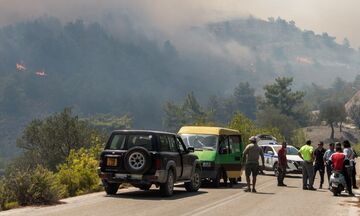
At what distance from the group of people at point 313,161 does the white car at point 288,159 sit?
274 inches

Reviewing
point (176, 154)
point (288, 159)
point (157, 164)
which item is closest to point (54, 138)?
point (288, 159)

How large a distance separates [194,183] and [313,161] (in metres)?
5.55

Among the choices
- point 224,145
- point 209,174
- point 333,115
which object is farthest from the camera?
point 333,115

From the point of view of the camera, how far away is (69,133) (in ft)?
292

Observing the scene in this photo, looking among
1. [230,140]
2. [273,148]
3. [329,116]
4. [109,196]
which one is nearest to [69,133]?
[273,148]

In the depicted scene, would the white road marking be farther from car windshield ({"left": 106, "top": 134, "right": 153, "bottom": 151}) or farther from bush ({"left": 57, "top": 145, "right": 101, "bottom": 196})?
bush ({"left": 57, "top": 145, "right": 101, "bottom": 196})

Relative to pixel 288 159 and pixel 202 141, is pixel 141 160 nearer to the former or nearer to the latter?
pixel 202 141

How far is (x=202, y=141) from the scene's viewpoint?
21438mm

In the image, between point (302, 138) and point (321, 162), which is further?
point (302, 138)

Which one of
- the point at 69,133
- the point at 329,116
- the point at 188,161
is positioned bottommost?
the point at 188,161

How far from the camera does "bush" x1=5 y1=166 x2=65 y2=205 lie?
43.9ft

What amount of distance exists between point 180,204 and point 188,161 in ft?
11.8

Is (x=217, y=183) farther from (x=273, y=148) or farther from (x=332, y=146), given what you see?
(x=273, y=148)

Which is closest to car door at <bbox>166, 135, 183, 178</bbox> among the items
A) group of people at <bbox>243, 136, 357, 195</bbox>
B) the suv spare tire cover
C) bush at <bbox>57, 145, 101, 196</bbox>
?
the suv spare tire cover
